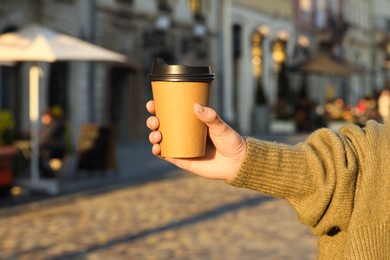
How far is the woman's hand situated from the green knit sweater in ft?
0.08

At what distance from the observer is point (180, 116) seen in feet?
6.81

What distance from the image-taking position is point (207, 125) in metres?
2.13

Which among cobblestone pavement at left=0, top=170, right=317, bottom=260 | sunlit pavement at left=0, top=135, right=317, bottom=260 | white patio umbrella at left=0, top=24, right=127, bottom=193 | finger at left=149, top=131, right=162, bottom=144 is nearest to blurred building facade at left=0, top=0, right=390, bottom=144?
white patio umbrella at left=0, top=24, right=127, bottom=193

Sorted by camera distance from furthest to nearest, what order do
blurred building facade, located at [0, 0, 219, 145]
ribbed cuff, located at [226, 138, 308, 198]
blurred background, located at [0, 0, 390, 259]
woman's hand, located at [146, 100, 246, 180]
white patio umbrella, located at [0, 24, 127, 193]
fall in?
blurred building facade, located at [0, 0, 219, 145] < blurred background, located at [0, 0, 390, 259] < white patio umbrella, located at [0, 24, 127, 193] < ribbed cuff, located at [226, 138, 308, 198] < woman's hand, located at [146, 100, 246, 180]

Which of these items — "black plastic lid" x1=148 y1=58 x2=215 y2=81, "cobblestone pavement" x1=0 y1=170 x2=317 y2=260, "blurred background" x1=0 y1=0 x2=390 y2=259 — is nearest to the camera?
"black plastic lid" x1=148 y1=58 x2=215 y2=81

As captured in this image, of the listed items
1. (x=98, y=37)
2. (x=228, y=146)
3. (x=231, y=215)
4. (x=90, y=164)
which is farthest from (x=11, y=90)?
(x=228, y=146)

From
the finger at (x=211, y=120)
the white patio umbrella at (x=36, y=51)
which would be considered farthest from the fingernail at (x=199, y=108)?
the white patio umbrella at (x=36, y=51)

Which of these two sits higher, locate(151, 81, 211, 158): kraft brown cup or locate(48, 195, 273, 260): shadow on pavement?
locate(151, 81, 211, 158): kraft brown cup

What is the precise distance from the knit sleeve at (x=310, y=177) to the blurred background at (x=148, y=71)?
8.95 m

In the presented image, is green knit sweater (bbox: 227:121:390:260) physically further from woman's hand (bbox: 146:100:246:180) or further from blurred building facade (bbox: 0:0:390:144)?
blurred building facade (bbox: 0:0:390:144)

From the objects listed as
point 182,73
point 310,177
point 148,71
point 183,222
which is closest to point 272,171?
point 310,177

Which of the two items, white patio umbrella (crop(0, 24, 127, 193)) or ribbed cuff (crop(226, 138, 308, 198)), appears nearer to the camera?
ribbed cuff (crop(226, 138, 308, 198))

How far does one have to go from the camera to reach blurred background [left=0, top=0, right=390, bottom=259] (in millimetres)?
15430

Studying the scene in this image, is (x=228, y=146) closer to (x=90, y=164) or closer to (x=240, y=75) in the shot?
(x=90, y=164)
